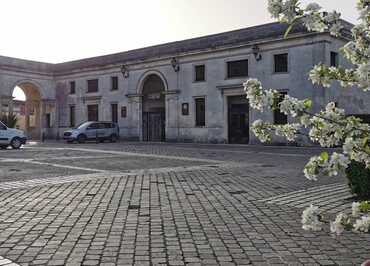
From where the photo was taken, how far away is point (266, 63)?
27.4 meters

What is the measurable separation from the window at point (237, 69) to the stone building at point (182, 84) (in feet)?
0.23

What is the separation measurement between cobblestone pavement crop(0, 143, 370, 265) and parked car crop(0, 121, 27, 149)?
14.7 metres

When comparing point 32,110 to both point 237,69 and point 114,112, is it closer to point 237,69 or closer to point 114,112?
point 114,112

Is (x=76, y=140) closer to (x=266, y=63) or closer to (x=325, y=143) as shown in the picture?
(x=266, y=63)

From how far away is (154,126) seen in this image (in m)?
35.0

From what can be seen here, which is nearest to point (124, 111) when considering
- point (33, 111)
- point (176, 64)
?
point (176, 64)

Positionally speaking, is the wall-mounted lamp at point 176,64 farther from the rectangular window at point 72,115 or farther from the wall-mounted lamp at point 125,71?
the rectangular window at point 72,115

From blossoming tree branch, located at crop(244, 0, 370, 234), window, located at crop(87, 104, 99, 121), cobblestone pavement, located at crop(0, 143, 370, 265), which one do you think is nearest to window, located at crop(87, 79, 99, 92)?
window, located at crop(87, 104, 99, 121)

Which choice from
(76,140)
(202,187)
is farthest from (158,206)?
(76,140)

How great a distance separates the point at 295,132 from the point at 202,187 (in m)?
6.33

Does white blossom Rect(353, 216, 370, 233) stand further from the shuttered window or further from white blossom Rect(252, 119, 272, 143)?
the shuttered window

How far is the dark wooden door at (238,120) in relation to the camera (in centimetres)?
2889

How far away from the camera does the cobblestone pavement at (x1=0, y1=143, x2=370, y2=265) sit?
4.31 m

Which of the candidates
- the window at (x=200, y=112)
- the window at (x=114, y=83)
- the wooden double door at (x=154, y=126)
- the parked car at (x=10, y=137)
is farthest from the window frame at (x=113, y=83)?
the parked car at (x=10, y=137)
